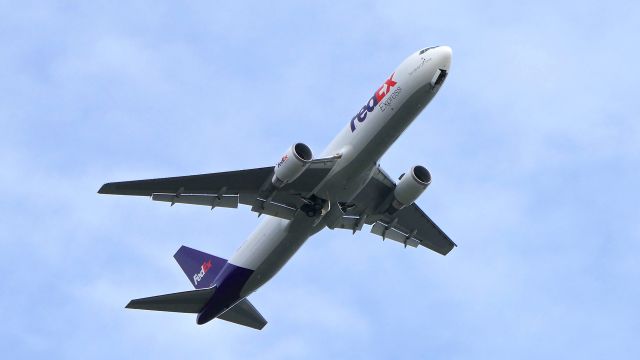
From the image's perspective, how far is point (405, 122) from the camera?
44.2 meters

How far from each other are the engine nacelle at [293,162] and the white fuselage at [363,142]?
161 centimetres

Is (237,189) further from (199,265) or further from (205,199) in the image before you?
(199,265)

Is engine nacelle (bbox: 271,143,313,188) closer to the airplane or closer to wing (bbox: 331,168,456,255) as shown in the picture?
the airplane

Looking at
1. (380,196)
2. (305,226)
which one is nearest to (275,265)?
(305,226)

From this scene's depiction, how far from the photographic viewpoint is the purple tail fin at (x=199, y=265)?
5153 centimetres

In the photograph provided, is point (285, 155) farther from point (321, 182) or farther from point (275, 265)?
point (275, 265)

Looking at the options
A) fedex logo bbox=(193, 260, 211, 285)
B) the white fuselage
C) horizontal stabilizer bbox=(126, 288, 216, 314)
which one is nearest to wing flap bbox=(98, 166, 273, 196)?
the white fuselage

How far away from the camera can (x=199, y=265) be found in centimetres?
5300

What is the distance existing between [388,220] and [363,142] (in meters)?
8.23

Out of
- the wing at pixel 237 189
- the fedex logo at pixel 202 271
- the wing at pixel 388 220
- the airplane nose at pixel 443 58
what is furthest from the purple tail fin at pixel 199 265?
the airplane nose at pixel 443 58

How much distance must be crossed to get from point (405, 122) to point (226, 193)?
848 centimetres

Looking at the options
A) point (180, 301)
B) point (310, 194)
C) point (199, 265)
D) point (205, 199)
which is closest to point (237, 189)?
point (205, 199)

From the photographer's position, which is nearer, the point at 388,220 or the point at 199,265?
the point at 388,220

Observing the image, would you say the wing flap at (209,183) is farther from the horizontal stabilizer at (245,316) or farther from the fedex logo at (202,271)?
the horizontal stabilizer at (245,316)
